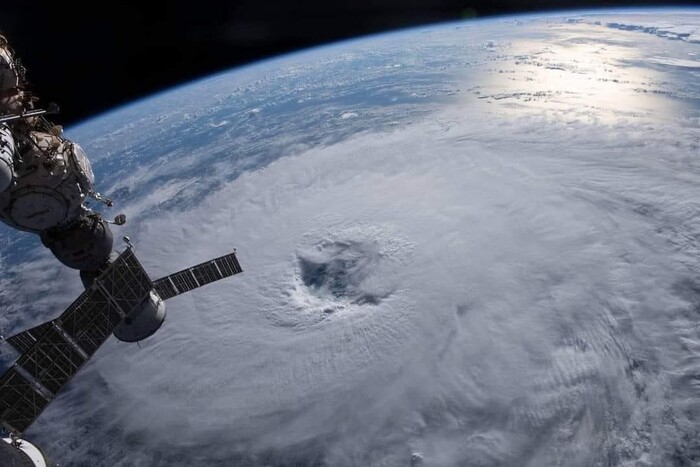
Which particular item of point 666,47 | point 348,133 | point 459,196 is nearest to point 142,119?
point 348,133

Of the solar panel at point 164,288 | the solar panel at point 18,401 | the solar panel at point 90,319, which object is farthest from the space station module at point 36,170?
the solar panel at point 18,401

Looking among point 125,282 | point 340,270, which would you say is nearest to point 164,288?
point 125,282

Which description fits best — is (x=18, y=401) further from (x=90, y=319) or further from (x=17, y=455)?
(x=90, y=319)

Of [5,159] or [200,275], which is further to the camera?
[200,275]

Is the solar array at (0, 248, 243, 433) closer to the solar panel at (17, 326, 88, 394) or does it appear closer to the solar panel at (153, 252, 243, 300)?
the solar panel at (17, 326, 88, 394)

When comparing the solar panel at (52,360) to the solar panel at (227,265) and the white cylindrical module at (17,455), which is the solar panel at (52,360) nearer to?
the white cylindrical module at (17,455)

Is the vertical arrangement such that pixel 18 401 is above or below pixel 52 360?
below
